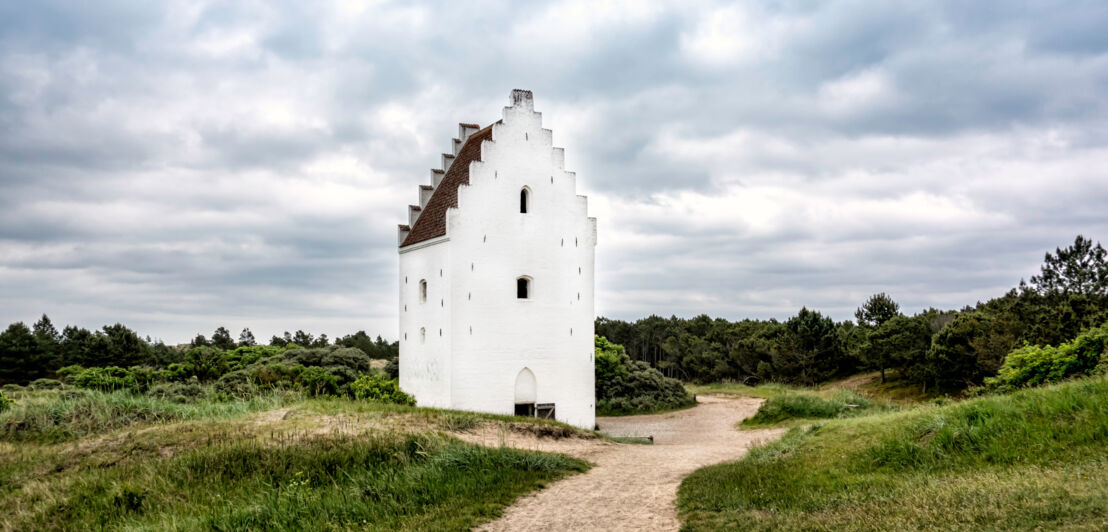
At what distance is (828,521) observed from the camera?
7.29 m

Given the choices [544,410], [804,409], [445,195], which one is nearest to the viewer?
[544,410]

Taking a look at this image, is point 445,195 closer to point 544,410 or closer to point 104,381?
point 544,410

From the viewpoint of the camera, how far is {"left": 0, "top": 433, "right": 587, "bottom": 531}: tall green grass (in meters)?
8.98

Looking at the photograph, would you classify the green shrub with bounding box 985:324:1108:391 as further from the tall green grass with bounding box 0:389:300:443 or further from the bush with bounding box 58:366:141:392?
the bush with bounding box 58:366:141:392

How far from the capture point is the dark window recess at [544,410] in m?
21.1

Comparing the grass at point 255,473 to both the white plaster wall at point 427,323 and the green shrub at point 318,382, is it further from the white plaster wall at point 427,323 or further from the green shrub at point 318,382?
the green shrub at point 318,382

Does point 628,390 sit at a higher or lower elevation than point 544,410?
lower

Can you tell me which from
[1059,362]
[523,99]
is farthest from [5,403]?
[1059,362]

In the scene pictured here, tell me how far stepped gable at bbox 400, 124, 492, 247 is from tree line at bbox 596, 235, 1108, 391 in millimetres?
18047

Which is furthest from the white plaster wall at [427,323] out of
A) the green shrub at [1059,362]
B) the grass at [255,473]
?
the green shrub at [1059,362]

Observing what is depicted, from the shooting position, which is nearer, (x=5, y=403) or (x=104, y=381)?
(x=5, y=403)

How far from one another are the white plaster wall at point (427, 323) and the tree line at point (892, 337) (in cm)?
1730

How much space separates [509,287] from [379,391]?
5.26m

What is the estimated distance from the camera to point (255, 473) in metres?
11.6
